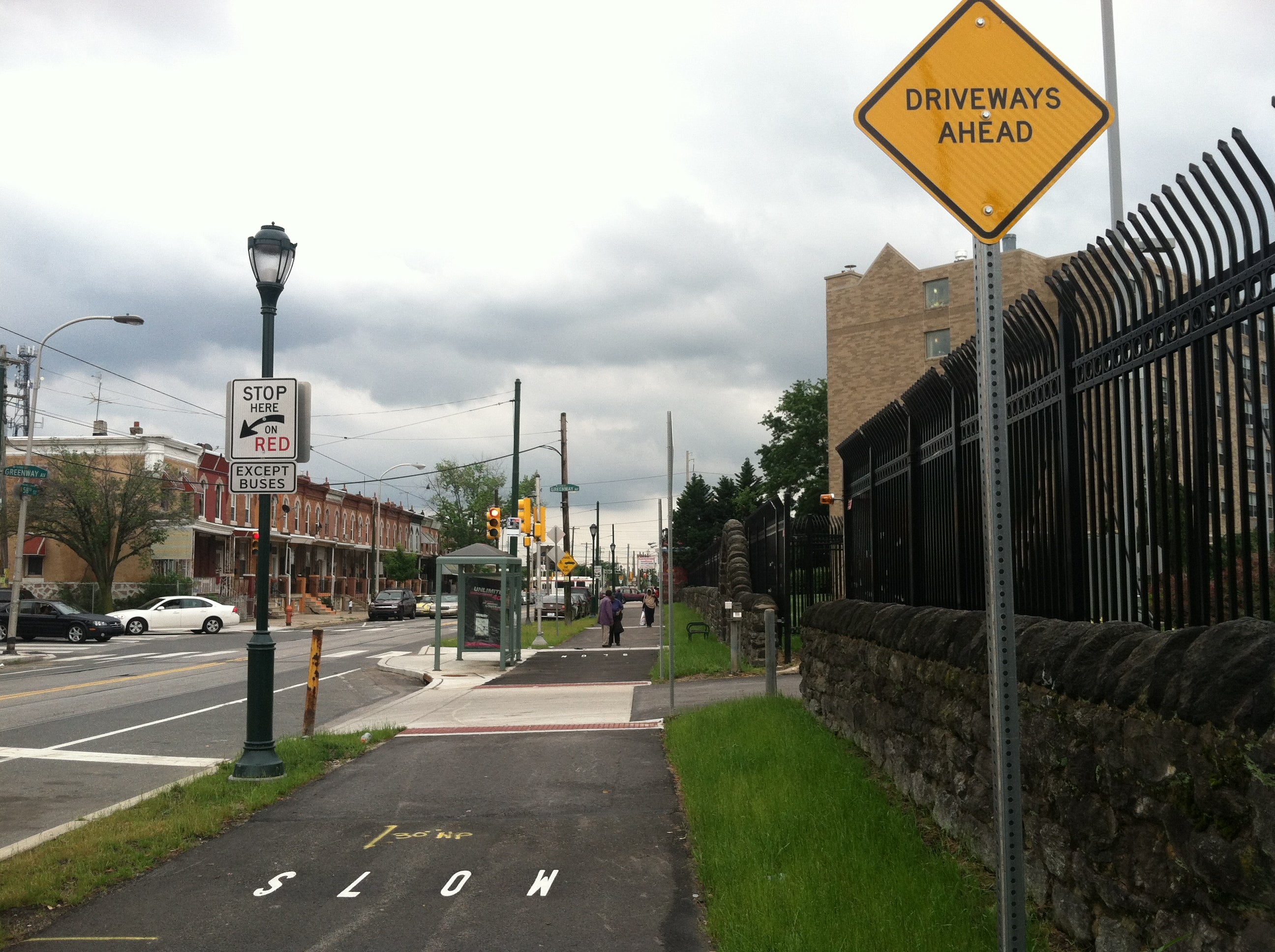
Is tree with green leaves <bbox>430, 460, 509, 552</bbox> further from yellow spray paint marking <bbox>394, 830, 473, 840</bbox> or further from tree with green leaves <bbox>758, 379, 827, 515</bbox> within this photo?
yellow spray paint marking <bbox>394, 830, 473, 840</bbox>

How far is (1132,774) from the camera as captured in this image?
3971 millimetres

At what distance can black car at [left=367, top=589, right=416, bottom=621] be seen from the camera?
54.8m

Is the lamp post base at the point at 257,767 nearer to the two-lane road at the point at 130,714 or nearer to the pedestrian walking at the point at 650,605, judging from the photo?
the two-lane road at the point at 130,714

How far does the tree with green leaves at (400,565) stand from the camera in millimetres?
76000

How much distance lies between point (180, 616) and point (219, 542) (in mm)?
16367

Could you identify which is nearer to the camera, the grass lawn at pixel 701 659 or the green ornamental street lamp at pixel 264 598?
the green ornamental street lamp at pixel 264 598

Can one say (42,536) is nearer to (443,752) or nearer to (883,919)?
(443,752)

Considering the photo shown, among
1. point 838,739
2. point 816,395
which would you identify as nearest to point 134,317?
point 838,739

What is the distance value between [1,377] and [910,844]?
28212mm

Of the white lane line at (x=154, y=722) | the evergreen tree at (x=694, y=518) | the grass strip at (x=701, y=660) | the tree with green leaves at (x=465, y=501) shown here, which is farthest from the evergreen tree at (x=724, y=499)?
the white lane line at (x=154, y=722)

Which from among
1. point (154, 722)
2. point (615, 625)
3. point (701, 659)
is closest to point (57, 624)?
point (615, 625)

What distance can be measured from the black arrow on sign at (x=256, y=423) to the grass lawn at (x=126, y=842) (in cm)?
Answer: 301

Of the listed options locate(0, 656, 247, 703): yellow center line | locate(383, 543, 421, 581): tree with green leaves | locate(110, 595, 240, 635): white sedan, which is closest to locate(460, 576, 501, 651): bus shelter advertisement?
locate(0, 656, 247, 703): yellow center line

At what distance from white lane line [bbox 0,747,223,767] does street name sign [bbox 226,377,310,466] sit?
3312 millimetres
